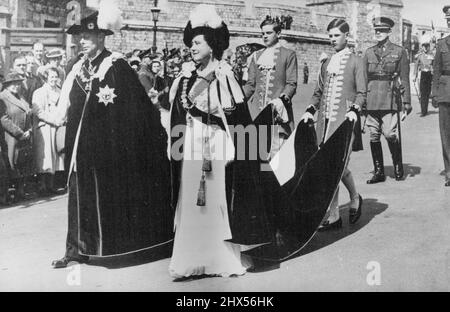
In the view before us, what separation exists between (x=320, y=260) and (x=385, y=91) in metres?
4.27

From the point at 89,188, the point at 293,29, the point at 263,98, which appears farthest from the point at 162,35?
the point at 89,188

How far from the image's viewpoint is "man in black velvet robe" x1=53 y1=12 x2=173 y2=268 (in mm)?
5434

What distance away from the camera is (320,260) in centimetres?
568

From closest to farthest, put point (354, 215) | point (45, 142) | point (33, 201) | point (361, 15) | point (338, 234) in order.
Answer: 1. point (338, 234)
2. point (354, 215)
3. point (33, 201)
4. point (45, 142)
5. point (361, 15)

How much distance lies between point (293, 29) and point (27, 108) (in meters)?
28.3

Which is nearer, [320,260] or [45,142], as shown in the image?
[320,260]

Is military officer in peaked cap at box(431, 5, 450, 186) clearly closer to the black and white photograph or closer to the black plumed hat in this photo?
the black and white photograph

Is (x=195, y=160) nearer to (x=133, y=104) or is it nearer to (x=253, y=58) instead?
(x=133, y=104)

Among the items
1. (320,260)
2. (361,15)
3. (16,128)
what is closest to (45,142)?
(16,128)

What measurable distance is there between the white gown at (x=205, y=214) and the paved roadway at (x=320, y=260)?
0.15m

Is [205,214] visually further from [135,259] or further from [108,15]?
[108,15]

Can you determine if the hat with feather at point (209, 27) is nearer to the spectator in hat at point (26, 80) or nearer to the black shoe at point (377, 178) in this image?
the black shoe at point (377, 178)

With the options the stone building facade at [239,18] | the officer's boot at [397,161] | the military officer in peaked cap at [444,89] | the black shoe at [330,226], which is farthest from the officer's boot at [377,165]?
the stone building facade at [239,18]

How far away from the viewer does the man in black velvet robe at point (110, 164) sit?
17.8 ft
